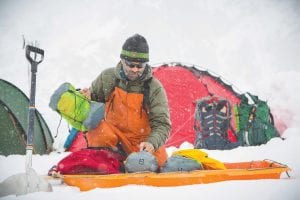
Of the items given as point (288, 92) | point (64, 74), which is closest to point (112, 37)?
point (64, 74)

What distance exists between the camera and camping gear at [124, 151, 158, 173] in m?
2.82

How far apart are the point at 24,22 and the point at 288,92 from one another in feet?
39.4

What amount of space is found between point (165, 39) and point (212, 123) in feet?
32.0

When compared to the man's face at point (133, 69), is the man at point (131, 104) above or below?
below

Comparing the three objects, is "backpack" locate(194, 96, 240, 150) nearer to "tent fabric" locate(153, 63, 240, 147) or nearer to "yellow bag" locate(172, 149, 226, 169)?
"tent fabric" locate(153, 63, 240, 147)

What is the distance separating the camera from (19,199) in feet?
6.97

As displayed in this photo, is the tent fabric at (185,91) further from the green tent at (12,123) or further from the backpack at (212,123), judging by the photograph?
the green tent at (12,123)

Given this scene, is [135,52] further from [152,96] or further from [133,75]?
[152,96]

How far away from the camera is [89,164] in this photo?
287 centimetres

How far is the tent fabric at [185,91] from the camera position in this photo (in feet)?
22.0

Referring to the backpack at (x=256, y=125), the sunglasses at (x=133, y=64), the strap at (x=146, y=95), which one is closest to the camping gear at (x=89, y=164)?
the strap at (x=146, y=95)

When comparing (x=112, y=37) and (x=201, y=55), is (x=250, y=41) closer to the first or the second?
(x=201, y=55)

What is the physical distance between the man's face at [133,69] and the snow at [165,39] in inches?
126

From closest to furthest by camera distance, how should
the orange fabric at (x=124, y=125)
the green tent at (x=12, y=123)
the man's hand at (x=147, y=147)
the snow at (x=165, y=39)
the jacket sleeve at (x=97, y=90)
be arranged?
the man's hand at (x=147, y=147)
the orange fabric at (x=124, y=125)
the jacket sleeve at (x=97, y=90)
the green tent at (x=12, y=123)
the snow at (x=165, y=39)
